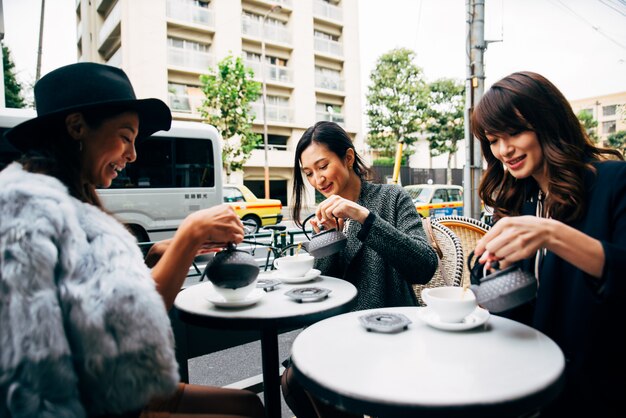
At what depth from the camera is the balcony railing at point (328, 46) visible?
26.5 metres

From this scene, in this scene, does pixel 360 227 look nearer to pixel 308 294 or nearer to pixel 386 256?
pixel 386 256

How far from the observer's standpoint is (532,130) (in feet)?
4.46

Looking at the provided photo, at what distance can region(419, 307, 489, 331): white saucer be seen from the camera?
1163mm

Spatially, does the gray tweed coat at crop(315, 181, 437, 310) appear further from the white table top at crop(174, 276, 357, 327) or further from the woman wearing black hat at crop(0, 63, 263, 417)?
the woman wearing black hat at crop(0, 63, 263, 417)

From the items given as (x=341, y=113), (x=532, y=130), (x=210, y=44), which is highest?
(x=210, y=44)

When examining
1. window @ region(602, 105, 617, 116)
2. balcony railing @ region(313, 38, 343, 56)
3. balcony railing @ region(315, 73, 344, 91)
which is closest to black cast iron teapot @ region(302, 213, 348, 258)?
balcony railing @ region(315, 73, 344, 91)

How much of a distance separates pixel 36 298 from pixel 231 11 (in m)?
24.9

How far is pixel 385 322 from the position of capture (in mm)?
1239

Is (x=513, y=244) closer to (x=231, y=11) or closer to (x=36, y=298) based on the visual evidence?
(x=36, y=298)

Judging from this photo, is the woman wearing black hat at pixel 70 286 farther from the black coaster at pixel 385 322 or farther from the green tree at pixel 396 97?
the green tree at pixel 396 97

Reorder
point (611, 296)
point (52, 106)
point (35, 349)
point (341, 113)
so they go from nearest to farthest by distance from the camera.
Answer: point (35, 349) < point (611, 296) < point (52, 106) < point (341, 113)

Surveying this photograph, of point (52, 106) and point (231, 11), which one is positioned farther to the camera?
point (231, 11)

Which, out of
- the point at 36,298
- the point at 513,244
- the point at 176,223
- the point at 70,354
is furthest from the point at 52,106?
the point at 176,223

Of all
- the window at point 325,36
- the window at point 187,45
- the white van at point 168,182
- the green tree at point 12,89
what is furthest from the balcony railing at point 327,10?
the white van at point 168,182
